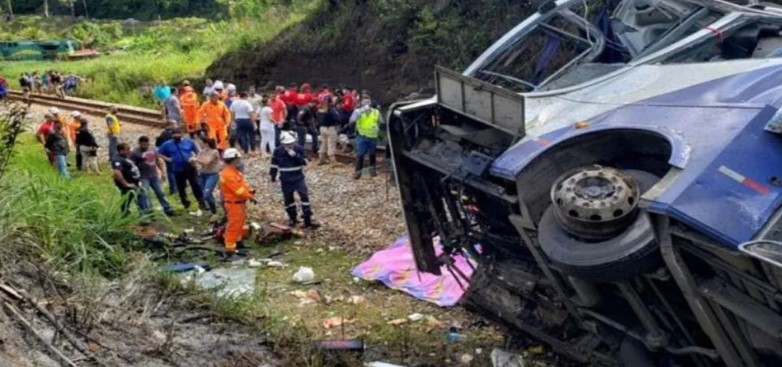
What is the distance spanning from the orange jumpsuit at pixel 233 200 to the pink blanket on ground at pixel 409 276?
66.3 inches

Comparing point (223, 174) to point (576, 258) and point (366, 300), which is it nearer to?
point (366, 300)

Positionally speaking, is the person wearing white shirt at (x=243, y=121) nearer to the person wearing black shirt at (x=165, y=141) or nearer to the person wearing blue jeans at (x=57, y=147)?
the person wearing black shirt at (x=165, y=141)

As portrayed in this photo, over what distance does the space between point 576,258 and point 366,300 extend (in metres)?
3.68

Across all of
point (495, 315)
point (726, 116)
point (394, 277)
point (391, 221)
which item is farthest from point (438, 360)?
point (391, 221)

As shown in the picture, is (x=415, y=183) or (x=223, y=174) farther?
(x=223, y=174)

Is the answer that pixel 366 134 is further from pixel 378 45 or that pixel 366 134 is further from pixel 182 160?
pixel 378 45

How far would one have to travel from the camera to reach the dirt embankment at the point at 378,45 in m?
17.8

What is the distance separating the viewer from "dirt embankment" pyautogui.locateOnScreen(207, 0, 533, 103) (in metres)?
17.8

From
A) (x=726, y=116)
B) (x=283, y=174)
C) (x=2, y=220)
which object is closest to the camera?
(x=726, y=116)

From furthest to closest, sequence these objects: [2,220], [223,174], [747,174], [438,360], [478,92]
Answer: [223,174] → [438,360] → [2,220] → [478,92] → [747,174]

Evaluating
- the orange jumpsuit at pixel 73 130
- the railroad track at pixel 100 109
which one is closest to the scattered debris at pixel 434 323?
the orange jumpsuit at pixel 73 130

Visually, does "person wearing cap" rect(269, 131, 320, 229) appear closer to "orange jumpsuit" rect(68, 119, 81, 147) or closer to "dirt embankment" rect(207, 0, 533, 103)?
"orange jumpsuit" rect(68, 119, 81, 147)

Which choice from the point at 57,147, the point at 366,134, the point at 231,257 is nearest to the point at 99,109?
the point at 57,147

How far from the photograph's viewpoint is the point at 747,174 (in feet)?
14.2
